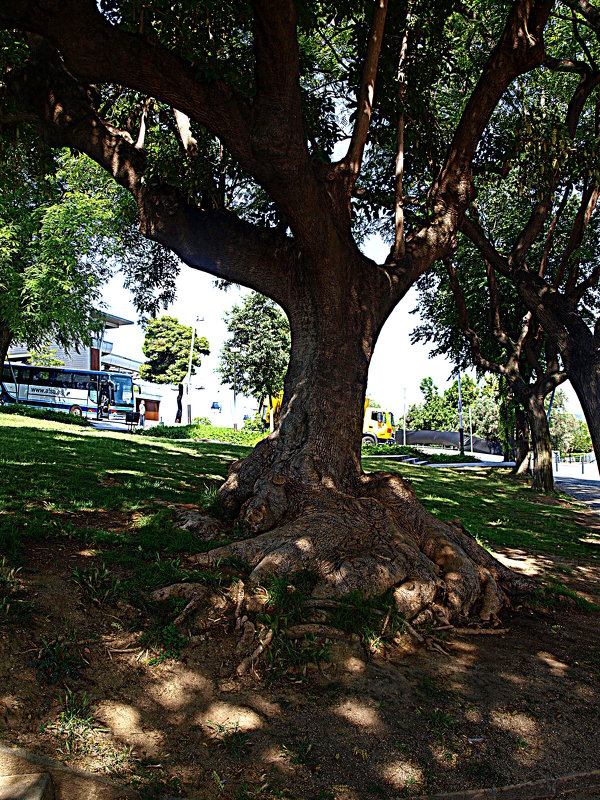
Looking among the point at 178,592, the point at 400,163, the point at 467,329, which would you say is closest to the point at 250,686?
the point at 178,592

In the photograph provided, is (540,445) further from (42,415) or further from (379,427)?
(379,427)

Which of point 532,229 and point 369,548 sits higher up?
point 532,229

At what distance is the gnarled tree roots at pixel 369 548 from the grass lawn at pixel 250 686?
0.21m

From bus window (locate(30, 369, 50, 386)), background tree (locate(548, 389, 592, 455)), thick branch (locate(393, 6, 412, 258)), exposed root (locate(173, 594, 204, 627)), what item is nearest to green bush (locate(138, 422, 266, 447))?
bus window (locate(30, 369, 50, 386))

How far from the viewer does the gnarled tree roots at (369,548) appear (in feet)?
13.6

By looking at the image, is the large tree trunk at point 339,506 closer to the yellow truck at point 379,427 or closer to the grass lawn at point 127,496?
the grass lawn at point 127,496

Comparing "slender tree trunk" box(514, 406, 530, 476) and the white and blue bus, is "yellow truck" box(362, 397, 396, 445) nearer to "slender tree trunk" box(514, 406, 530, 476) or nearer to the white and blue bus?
"slender tree trunk" box(514, 406, 530, 476)

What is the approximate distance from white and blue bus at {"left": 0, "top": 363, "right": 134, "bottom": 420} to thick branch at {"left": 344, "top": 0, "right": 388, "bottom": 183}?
33413 millimetres

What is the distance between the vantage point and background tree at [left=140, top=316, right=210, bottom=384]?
2271 inches

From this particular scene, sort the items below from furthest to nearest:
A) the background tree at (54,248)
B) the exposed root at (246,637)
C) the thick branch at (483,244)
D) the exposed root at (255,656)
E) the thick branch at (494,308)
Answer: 1. the background tree at (54,248)
2. the thick branch at (494,308)
3. the thick branch at (483,244)
4. the exposed root at (246,637)
5. the exposed root at (255,656)

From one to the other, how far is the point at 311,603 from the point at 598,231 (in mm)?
15551

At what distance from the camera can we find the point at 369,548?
446cm

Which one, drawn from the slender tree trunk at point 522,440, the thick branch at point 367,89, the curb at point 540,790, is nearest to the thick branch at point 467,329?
the slender tree trunk at point 522,440

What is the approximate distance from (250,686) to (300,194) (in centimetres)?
406
